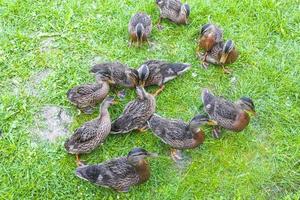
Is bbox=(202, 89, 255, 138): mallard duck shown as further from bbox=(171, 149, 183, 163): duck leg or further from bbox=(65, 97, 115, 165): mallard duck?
bbox=(65, 97, 115, 165): mallard duck

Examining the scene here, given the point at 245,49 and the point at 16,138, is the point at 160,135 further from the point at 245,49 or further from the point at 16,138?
the point at 245,49

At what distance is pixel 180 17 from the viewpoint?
20.3 feet

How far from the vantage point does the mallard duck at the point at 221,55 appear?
217 inches

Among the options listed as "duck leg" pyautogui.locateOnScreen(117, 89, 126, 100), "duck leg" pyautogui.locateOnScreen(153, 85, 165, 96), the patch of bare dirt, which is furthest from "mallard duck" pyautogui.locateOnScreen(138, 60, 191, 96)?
the patch of bare dirt

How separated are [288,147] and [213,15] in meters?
2.43

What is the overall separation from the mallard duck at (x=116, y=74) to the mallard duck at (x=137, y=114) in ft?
0.68

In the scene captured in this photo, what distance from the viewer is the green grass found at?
4.62 metres

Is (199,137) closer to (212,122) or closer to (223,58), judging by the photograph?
(212,122)

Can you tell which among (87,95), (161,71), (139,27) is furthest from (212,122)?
(139,27)

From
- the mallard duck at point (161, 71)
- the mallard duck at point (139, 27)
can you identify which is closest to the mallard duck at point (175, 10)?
the mallard duck at point (139, 27)

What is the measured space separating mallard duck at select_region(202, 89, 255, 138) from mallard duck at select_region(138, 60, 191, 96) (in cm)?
64

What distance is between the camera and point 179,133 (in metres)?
4.76

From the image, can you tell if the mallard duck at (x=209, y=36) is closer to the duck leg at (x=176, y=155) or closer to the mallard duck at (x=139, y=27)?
the mallard duck at (x=139, y=27)

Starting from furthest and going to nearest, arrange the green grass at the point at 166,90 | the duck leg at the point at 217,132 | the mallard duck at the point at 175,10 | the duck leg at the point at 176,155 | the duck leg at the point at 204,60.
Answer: the mallard duck at the point at 175,10 → the duck leg at the point at 204,60 → the duck leg at the point at 217,132 → the duck leg at the point at 176,155 → the green grass at the point at 166,90
